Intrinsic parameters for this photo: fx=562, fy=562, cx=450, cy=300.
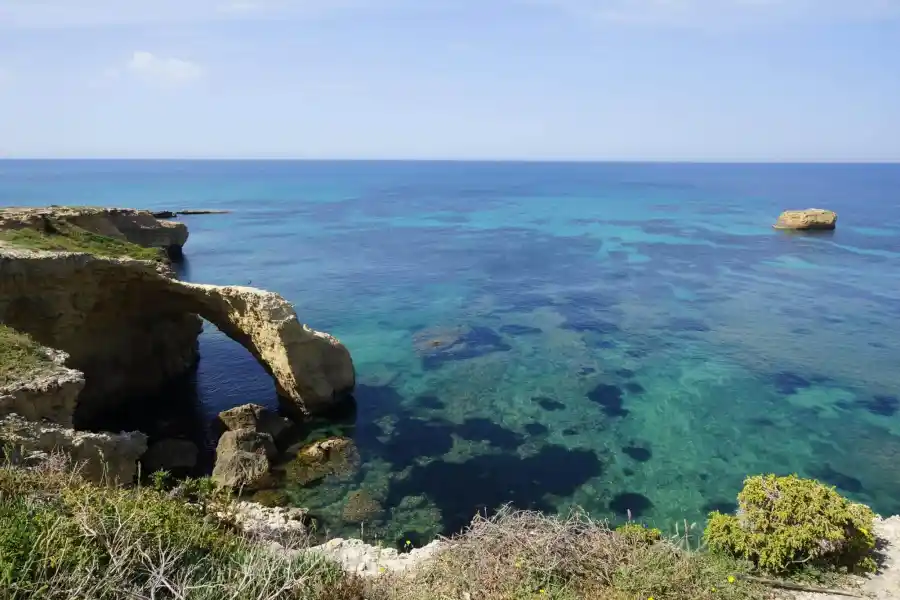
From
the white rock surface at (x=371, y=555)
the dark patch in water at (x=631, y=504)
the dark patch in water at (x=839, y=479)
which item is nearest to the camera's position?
the white rock surface at (x=371, y=555)

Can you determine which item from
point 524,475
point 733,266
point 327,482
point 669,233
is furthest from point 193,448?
point 669,233

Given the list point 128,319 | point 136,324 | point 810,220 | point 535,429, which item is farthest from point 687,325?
point 810,220

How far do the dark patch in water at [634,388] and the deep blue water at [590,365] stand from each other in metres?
0.15

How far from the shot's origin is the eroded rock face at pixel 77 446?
13281mm

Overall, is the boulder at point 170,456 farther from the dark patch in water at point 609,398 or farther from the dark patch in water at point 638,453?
the dark patch in water at point 609,398

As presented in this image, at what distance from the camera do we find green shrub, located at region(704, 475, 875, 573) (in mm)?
12609

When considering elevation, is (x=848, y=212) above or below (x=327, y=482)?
above

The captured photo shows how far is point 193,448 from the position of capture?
72.4ft

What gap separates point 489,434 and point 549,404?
406 cm

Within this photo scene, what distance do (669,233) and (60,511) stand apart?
77.5 metres

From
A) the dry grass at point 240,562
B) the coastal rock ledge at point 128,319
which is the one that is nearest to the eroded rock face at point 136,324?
the coastal rock ledge at point 128,319

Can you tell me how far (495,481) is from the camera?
2086 cm

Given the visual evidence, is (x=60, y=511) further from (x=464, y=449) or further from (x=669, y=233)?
(x=669, y=233)

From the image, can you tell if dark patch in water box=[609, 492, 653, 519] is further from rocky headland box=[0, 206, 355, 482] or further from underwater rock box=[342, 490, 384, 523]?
rocky headland box=[0, 206, 355, 482]
